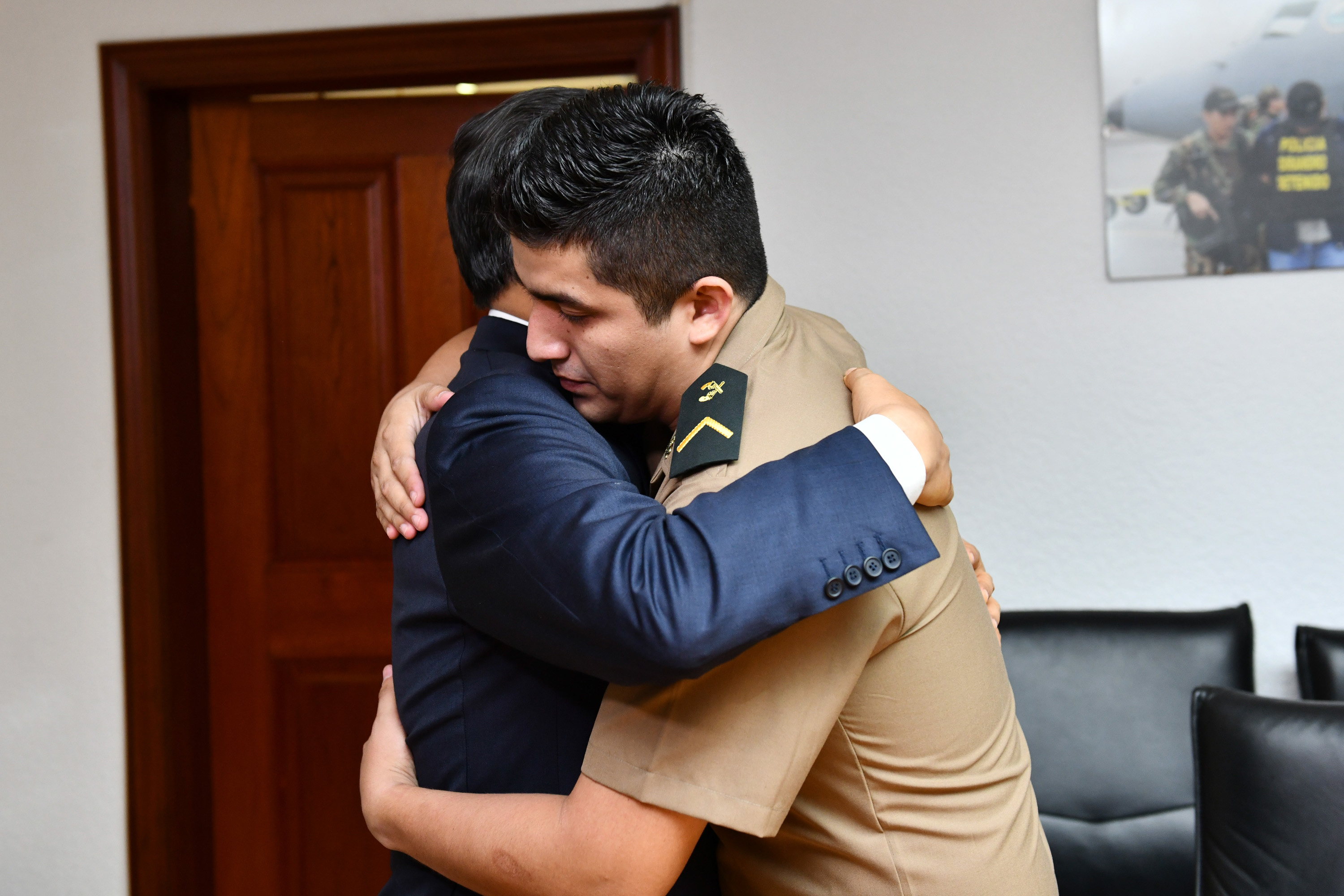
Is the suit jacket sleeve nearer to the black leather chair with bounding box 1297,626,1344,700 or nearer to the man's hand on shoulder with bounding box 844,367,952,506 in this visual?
the man's hand on shoulder with bounding box 844,367,952,506

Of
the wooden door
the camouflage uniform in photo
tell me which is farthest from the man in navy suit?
the camouflage uniform in photo

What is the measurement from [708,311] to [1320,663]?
151 cm

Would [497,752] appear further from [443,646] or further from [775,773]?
[775,773]

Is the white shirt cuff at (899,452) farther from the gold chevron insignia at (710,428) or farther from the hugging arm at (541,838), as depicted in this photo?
the hugging arm at (541,838)

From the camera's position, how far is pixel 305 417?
217 centimetres

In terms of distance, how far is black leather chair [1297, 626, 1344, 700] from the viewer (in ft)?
5.36

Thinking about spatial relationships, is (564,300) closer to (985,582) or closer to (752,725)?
→ (752,725)

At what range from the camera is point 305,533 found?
218cm

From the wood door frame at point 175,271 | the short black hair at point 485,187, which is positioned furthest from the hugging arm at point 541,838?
the wood door frame at point 175,271

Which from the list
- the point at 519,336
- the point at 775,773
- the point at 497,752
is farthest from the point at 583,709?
the point at 519,336

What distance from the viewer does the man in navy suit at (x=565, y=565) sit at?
2.08 ft

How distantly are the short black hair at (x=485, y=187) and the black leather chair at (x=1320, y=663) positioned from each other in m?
1.64

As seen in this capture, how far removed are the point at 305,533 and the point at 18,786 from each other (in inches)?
34.9

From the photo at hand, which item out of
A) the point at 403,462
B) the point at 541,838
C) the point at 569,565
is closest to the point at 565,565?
the point at 569,565
